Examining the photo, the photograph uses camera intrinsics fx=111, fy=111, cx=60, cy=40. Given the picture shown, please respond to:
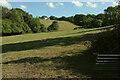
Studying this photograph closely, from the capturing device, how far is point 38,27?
224 feet

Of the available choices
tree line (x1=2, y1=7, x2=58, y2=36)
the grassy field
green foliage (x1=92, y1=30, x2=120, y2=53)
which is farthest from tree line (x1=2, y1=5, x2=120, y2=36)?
green foliage (x1=92, y1=30, x2=120, y2=53)

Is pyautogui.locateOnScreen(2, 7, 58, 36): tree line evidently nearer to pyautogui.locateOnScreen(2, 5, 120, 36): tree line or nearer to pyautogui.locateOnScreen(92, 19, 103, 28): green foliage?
pyautogui.locateOnScreen(2, 5, 120, 36): tree line

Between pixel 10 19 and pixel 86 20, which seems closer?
pixel 86 20

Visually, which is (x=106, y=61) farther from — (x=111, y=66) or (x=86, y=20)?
(x=86, y=20)

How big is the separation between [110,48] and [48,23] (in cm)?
7955

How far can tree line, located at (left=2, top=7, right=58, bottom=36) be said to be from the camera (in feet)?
175

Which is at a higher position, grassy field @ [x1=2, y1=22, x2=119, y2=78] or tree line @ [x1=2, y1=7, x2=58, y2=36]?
tree line @ [x1=2, y1=7, x2=58, y2=36]

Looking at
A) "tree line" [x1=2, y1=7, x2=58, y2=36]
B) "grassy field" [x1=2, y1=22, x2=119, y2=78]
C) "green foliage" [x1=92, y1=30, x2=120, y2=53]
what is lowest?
"grassy field" [x1=2, y1=22, x2=119, y2=78]

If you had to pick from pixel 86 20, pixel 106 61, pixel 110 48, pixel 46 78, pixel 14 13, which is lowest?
pixel 46 78

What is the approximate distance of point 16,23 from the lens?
60250mm

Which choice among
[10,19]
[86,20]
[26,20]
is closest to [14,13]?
[10,19]

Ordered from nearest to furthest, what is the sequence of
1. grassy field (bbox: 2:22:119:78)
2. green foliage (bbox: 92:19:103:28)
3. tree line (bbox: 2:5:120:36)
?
grassy field (bbox: 2:22:119:78) < tree line (bbox: 2:5:120:36) < green foliage (bbox: 92:19:103:28)

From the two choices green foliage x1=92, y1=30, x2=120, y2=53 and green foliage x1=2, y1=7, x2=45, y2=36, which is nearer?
green foliage x1=92, y1=30, x2=120, y2=53

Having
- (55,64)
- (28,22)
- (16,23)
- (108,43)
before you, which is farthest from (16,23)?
(108,43)
